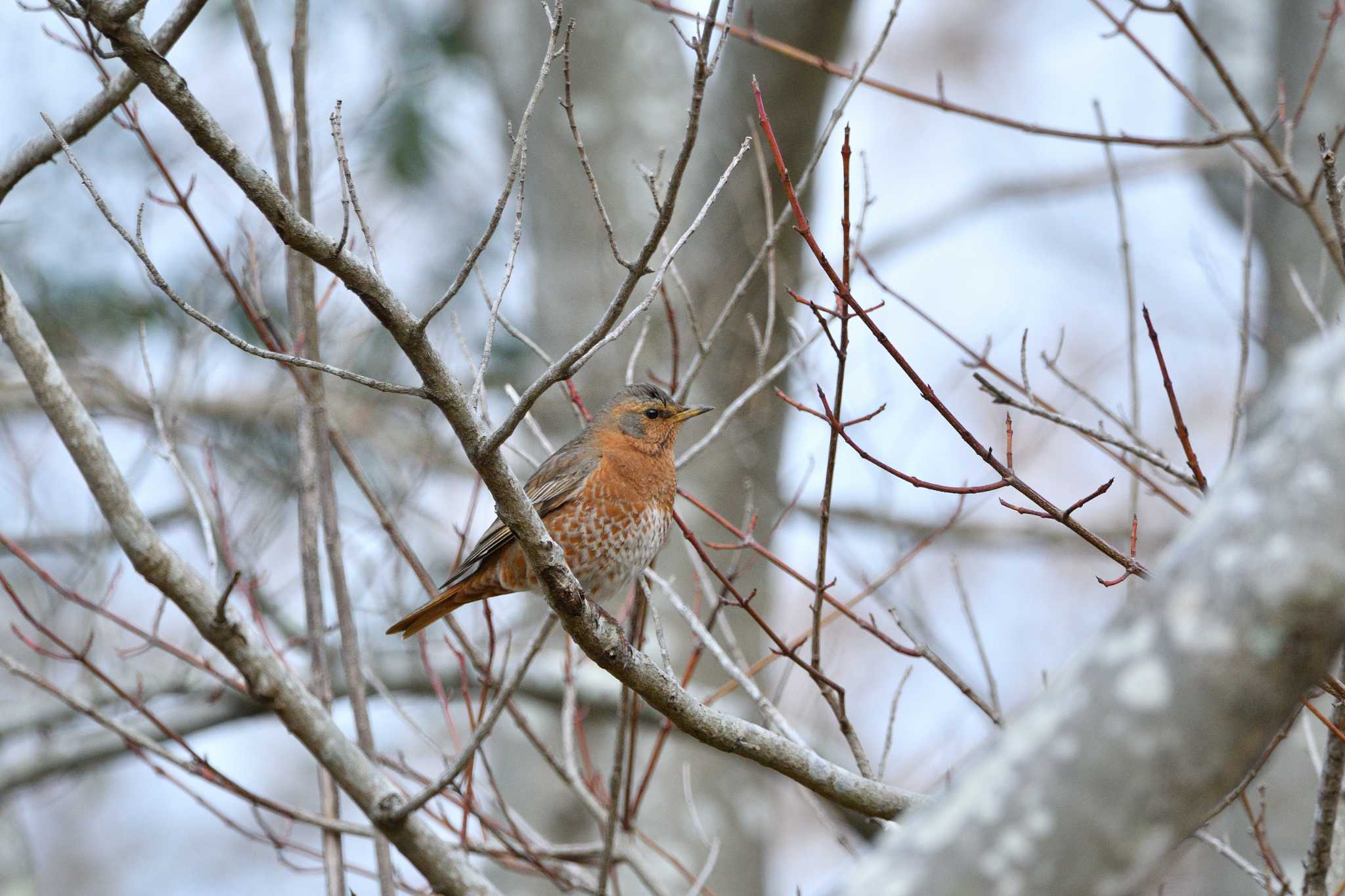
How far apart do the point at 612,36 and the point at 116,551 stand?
4.90 meters

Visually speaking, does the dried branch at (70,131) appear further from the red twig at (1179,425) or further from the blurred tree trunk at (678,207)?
the blurred tree trunk at (678,207)

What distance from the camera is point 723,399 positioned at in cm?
709

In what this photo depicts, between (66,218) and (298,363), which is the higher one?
(66,218)

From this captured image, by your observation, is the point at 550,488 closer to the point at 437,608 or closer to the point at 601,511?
the point at 601,511

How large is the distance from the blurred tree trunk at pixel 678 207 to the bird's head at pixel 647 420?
4.39ft

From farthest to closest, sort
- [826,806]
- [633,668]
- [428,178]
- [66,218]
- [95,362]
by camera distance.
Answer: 1. [428,178]
2. [66,218]
3. [95,362]
4. [826,806]
5. [633,668]

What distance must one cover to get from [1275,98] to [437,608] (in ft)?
18.3

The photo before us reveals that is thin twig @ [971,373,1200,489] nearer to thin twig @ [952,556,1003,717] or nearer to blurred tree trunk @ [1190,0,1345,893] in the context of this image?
thin twig @ [952,556,1003,717]

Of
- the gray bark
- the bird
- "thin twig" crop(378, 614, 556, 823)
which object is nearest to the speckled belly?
the bird

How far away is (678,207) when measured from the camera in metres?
8.11

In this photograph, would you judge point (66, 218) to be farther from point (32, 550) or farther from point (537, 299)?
point (537, 299)

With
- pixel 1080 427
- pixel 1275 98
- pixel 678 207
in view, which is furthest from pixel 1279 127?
pixel 1080 427

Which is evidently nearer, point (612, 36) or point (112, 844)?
point (612, 36)

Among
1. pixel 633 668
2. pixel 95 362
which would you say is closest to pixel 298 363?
pixel 633 668
